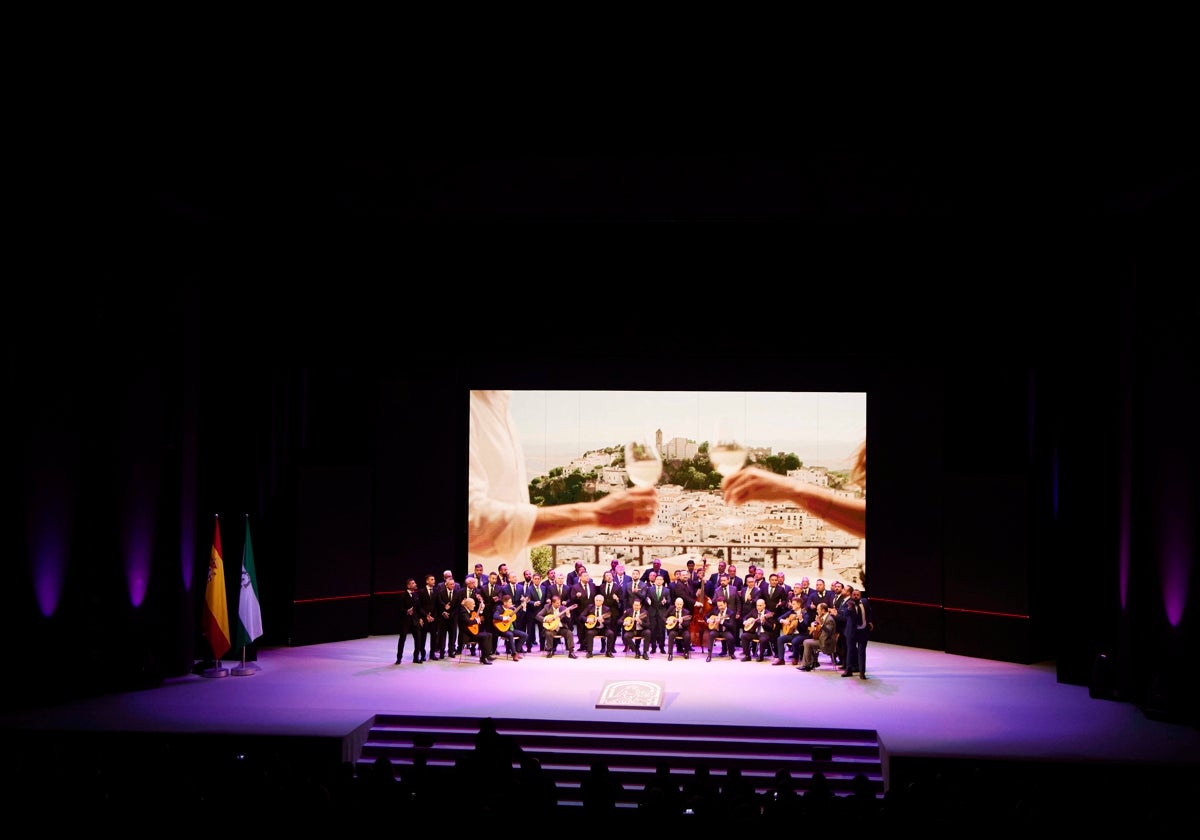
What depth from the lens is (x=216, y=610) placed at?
15.8m

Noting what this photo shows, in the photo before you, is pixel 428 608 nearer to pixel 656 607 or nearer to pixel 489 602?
pixel 489 602

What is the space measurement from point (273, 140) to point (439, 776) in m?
8.22

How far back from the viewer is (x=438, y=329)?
18078 mm

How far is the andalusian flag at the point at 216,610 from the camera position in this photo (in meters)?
15.7

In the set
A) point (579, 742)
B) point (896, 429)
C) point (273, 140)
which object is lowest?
point (579, 742)

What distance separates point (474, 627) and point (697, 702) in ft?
13.9

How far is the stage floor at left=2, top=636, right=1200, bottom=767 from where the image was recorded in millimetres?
12555

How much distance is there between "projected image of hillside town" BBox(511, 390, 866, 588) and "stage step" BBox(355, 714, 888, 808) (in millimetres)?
6347

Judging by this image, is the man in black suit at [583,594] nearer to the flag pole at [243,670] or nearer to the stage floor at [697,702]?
the stage floor at [697,702]

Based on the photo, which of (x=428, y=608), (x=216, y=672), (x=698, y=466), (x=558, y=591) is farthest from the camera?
(x=698, y=466)

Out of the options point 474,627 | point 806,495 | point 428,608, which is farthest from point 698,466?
point 428,608

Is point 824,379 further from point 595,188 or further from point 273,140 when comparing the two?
point 273,140

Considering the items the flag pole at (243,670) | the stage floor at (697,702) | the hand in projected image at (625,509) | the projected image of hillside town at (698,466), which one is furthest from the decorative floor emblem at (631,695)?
the flag pole at (243,670)

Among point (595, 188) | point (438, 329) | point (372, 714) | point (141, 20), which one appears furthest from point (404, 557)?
point (141, 20)
